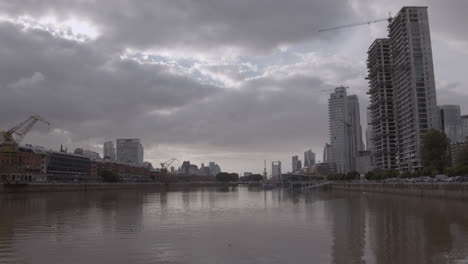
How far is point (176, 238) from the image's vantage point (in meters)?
33.3

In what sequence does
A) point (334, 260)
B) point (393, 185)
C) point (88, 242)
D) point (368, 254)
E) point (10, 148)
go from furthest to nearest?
1. point (10, 148)
2. point (393, 185)
3. point (88, 242)
4. point (368, 254)
5. point (334, 260)

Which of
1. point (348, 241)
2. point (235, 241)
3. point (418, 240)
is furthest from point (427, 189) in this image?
point (235, 241)

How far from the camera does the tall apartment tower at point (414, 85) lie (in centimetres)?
17138

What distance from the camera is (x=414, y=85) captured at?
17300 centimetres

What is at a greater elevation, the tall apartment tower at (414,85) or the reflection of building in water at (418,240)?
the tall apartment tower at (414,85)

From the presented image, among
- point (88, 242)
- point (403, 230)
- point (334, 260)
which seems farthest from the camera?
point (403, 230)

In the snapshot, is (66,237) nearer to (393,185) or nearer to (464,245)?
(464,245)

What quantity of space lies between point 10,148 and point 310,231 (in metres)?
147

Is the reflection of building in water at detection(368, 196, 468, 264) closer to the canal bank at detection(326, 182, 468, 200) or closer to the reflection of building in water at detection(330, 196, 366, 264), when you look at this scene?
the reflection of building in water at detection(330, 196, 366, 264)

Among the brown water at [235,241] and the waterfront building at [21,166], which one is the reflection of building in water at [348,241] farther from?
the waterfront building at [21,166]

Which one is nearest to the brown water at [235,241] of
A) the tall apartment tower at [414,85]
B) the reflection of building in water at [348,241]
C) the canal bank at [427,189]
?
the reflection of building in water at [348,241]

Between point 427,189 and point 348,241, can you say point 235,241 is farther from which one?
point 427,189

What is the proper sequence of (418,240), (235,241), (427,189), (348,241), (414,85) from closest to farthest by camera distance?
(418,240) < (348,241) < (235,241) < (427,189) < (414,85)

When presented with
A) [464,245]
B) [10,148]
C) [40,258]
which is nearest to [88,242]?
[40,258]
